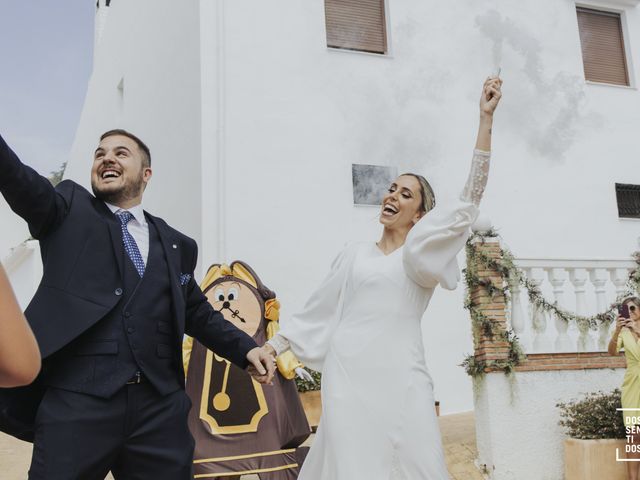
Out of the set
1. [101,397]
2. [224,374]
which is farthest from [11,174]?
[224,374]

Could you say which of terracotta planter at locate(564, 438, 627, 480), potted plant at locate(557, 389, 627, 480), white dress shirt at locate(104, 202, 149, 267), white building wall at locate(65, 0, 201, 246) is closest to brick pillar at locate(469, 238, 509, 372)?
potted plant at locate(557, 389, 627, 480)

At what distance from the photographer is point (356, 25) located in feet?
35.0

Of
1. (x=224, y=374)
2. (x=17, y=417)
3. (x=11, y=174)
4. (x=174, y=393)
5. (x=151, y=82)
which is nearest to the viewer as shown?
(x=11, y=174)

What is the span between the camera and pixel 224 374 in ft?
17.5

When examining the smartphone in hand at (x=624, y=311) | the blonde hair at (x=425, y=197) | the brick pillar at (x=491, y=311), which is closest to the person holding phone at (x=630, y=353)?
the smartphone in hand at (x=624, y=311)

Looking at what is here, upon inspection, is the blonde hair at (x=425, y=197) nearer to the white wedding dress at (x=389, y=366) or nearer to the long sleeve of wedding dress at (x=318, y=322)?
the white wedding dress at (x=389, y=366)

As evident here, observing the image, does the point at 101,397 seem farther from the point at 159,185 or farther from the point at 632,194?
the point at 632,194

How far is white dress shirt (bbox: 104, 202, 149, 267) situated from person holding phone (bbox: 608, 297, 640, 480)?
495cm

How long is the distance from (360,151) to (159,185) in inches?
128

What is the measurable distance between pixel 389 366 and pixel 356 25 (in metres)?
8.31

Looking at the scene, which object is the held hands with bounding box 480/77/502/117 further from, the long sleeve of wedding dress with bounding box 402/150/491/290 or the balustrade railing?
the balustrade railing

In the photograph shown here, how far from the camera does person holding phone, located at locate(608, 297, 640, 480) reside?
251 inches

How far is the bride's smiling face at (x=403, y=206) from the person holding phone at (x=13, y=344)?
2603mm

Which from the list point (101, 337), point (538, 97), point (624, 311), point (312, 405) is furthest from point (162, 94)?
point (101, 337)
